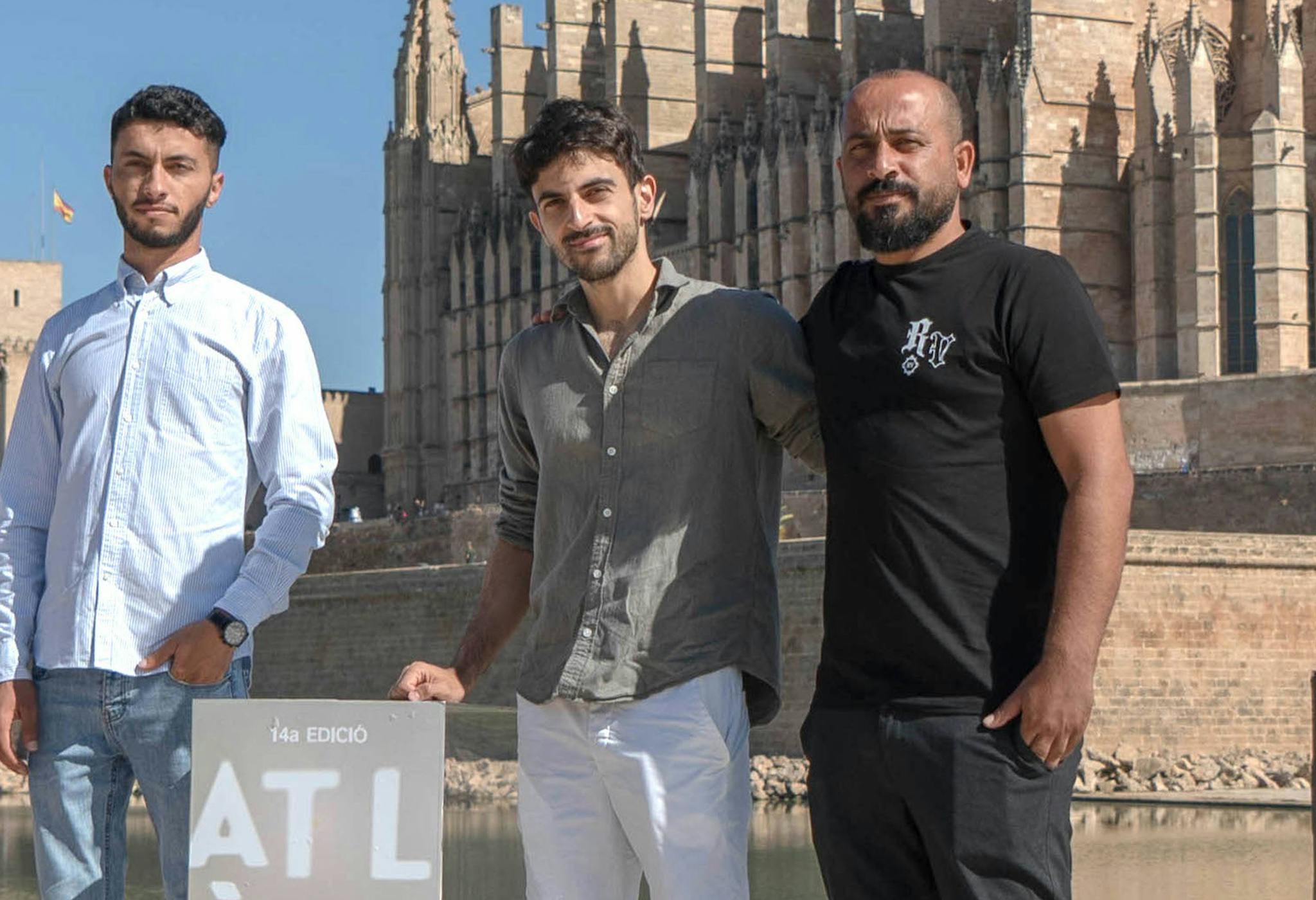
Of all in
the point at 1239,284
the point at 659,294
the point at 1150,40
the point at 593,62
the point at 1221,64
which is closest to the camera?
the point at 659,294

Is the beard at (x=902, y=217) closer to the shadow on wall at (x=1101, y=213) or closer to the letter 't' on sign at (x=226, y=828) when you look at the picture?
the letter 't' on sign at (x=226, y=828)

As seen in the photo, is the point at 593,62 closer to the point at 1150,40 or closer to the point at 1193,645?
the point at 1150,40

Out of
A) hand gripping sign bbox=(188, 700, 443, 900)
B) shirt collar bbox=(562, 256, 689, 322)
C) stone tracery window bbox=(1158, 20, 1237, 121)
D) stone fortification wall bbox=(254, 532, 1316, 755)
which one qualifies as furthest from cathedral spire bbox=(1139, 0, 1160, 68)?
hand gripping sign bbox=(188, 700, 443, 900)

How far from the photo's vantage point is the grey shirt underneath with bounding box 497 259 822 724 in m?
4.25

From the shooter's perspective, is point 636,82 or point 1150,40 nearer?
point 1150,40

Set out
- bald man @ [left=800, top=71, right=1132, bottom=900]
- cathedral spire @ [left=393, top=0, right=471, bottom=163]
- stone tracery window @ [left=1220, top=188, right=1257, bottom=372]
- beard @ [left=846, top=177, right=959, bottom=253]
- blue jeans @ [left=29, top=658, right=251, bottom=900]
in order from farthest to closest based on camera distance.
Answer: cathedral spire @ [left=393, top=0, right=471, bottom=163] → stone tracery window @ [left=1220, top=188, right=1257, bottom=372] → blue jeans @ [left=29, top=658, right=251, bottom=900] → beard @ [left=846, top=177, right=959, bottom=253] → bald man @ [left=800, top=71, right=1132, bottom=900]

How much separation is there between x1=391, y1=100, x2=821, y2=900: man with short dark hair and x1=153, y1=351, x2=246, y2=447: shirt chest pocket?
60 cm

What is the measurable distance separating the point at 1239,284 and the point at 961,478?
2936 cm

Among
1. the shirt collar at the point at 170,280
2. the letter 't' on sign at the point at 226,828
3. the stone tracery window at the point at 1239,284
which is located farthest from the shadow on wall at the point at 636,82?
the letter 't' on sign at the point at 226,828

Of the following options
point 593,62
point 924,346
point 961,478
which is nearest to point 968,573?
point 961,478

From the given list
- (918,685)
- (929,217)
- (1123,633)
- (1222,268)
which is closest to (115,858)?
(918,685)

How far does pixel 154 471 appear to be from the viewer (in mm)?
4477

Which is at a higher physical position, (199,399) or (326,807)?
(199,399)

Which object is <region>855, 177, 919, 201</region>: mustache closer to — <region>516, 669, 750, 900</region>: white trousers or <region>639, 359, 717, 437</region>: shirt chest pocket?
<region>639, 359, 717, 437</region>: shirt chest pocket
